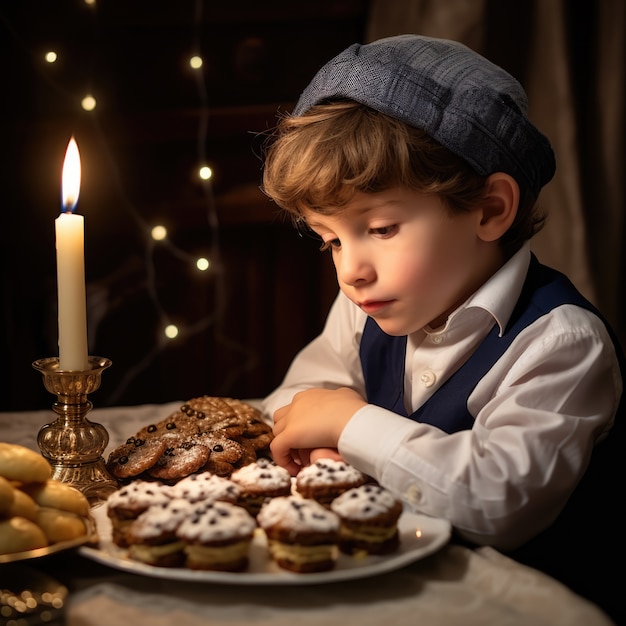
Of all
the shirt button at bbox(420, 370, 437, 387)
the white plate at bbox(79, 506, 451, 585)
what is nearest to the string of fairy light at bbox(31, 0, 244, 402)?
the shirt button at bbox(420, 370, 437, 387)

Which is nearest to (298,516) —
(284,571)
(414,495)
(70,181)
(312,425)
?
(284,571)

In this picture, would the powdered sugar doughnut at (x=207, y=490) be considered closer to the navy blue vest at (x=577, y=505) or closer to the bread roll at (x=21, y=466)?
the bread roll at (x=21, y=466)

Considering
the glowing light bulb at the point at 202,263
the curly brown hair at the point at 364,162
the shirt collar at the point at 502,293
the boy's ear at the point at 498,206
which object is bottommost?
the glowing light bulb at the point at 202,263

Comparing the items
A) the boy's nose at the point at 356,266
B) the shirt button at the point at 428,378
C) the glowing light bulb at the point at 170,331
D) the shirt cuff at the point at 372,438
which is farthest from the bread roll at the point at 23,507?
the glowing light bulb at the point at 170,331

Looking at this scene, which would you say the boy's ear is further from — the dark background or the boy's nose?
the dark background

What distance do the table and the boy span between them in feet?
0.42

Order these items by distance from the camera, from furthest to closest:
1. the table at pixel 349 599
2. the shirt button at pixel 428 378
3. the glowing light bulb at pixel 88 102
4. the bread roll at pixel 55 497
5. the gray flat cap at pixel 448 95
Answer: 1. the glowing light bulb at pixel 88 102
2. the shirt button at pixel 428 378
3. the gray flat cap at pixel 448 95
4. the bread roll at pixel 55 497
5. the table at pixel 349 599

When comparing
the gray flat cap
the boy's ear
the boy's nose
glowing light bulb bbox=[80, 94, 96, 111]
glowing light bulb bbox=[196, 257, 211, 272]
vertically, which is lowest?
glowing light bulb bbox=[196, 257, 211, 272]

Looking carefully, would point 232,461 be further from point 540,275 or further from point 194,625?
point 540,275

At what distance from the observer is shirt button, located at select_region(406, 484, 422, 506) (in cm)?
98

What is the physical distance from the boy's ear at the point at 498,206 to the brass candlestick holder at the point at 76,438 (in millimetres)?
554

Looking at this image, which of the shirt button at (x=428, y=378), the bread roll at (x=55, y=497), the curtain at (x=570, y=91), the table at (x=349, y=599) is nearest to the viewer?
the table at (x=349, y=599)

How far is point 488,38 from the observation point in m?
2.09

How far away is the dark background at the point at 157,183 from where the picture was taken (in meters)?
2.15
